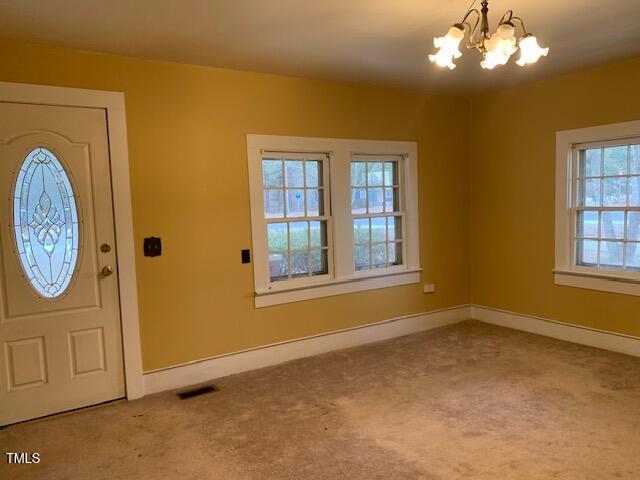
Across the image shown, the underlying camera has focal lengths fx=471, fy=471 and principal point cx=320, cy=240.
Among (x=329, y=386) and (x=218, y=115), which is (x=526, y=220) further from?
(x=218, y=115)

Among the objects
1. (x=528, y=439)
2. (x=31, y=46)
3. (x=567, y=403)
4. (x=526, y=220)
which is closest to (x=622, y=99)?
(x=526, y=220)

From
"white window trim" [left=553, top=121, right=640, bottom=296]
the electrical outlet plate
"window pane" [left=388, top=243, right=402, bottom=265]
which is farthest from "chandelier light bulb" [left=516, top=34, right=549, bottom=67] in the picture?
the electrical outlet plate

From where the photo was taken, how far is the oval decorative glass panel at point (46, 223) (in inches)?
119

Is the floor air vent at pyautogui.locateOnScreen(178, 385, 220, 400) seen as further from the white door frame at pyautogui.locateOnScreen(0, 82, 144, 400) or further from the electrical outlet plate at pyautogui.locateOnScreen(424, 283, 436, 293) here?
the electrical outlet plate at pyautogui.locateOnScreen(424, 283, 436, 293)

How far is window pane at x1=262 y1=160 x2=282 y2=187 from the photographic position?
4.00m

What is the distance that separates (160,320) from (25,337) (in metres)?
0.86

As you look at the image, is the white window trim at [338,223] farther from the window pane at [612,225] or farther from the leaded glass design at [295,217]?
the window pane at [612,225]

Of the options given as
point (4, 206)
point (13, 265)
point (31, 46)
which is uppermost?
point (31, 46)

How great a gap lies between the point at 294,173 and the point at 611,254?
2897 mm

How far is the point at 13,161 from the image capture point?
2.99m

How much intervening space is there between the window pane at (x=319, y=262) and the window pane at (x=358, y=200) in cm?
51

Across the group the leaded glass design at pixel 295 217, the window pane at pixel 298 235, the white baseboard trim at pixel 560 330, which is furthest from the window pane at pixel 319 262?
the white baseboard trim at pixel 560 330

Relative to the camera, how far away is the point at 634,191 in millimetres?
3967

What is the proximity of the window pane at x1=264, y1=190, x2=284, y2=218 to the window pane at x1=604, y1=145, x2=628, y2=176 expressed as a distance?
287cm
